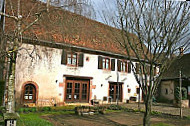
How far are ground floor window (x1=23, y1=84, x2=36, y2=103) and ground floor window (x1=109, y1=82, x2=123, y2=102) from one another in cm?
733

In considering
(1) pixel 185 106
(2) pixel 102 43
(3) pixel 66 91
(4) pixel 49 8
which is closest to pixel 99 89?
(3) pixel 66 91

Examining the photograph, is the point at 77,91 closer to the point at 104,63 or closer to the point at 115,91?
the point at 104,63

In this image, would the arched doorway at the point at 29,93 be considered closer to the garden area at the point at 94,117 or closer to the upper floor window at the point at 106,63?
the garden area at the point at 94,117

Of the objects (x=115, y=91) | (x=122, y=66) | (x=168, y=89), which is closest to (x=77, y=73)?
(x=115, y=91)

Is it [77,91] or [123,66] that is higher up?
[123,66]

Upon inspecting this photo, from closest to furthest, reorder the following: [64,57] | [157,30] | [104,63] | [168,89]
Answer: [157,30], [64,57], [104,63], [168,89]

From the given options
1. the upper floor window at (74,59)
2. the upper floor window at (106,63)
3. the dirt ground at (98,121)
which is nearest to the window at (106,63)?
the upper floor window at (106,63)

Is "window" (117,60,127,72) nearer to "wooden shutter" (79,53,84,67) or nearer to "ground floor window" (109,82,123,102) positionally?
"ground floor window" (109,82,123,102)

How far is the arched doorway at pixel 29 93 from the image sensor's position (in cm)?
1337

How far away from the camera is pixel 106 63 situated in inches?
699

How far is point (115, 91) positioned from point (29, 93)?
332 inches

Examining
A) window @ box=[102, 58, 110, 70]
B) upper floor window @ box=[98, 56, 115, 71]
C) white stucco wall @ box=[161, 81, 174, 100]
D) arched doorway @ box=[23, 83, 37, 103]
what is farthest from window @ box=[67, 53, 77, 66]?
white stucco wall @ box=[161, 81, 174, 100]

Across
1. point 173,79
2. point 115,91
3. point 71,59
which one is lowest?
point 115,91

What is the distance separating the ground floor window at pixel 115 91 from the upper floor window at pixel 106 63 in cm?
169
